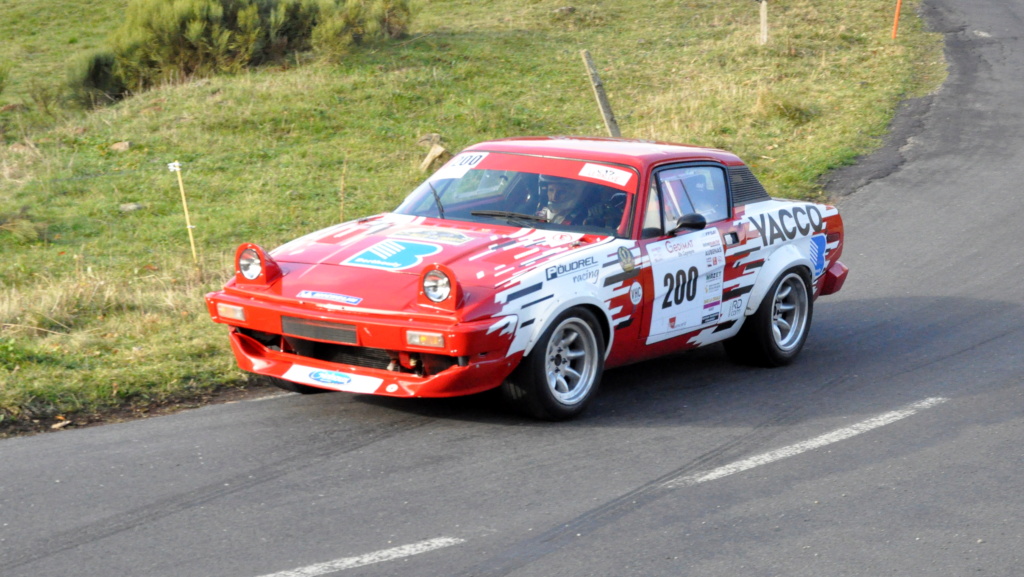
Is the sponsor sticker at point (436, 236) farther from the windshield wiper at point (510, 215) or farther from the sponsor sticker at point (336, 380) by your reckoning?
the sponsor sticker at point (336, 380)

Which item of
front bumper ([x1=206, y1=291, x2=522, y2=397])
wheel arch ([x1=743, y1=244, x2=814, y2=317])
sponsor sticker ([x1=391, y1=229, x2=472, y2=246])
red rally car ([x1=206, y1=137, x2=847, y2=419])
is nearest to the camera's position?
front bumper ([x1=206, y1=291, x2=522, y2=397])

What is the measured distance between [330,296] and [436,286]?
0.60 metres

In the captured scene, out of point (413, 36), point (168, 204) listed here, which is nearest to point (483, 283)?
point (168, 204)

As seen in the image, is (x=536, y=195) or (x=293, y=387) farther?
(x=536, y=195)

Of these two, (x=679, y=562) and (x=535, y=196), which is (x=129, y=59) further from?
(x=679, y=562)

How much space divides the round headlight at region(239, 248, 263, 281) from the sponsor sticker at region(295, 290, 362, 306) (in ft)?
1.28

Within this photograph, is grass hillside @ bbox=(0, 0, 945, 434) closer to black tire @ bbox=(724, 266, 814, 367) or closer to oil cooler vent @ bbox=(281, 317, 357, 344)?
oil cooler vent @ bbox=(281, 317, 357, 344)

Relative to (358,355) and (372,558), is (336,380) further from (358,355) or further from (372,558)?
(372,558)

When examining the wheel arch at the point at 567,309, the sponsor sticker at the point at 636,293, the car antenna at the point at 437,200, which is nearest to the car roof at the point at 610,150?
the car antenna at the point at 437,200

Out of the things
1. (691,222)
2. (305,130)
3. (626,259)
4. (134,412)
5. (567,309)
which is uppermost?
(691,222)

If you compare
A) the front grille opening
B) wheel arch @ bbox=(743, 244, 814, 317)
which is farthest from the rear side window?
the front grille opening

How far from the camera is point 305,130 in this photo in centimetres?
1758

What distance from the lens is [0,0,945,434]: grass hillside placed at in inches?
319

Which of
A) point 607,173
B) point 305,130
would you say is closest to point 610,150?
point 607,173
